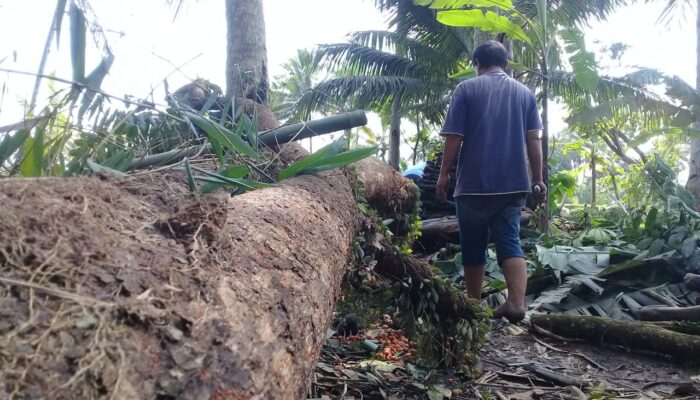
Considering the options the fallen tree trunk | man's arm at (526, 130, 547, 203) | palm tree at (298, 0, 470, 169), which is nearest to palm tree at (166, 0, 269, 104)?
man's arm at (526, 130, 547, 203)

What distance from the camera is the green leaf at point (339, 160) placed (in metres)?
2.04

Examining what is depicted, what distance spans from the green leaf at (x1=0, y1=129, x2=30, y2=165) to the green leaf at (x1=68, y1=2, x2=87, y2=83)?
176 mm

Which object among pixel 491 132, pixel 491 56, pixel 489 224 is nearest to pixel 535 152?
pixel 491 132

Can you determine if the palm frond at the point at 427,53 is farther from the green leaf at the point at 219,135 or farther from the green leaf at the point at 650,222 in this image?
the green leaf at the point at 219,135

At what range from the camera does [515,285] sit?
2.91m

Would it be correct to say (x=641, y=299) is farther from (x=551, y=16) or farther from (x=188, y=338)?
(x=551, y=16)

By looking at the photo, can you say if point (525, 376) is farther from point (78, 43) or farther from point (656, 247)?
point (78, 43)

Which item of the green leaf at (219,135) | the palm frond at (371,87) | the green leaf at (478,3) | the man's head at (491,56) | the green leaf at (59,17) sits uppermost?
the palm frond at (371,87)

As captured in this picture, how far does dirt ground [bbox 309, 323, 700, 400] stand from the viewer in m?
2.20

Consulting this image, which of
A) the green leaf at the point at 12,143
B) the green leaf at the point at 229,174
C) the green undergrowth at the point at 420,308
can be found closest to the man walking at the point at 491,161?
the green undergrowth at the point at 420,308

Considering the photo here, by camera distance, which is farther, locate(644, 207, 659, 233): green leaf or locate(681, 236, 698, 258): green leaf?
locate(644, 207, 659, 233): green leaf

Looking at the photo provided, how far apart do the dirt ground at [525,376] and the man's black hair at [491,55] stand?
5.07ft

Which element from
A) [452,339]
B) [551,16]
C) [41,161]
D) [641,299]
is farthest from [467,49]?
[41,161]

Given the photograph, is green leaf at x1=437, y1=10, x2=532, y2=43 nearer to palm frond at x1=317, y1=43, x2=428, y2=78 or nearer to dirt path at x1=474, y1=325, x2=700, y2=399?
dirt path at x1=474, y1=325, x2=700, y2=399
